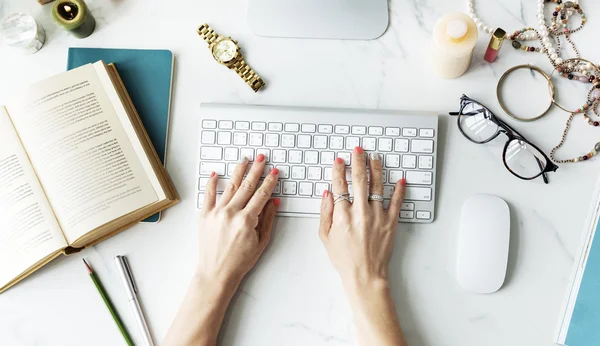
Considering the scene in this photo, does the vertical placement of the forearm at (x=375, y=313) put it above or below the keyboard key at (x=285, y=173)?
below

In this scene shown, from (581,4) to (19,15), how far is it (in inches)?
37.9

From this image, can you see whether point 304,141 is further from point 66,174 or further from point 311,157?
point 66,174

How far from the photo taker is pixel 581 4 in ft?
2.65

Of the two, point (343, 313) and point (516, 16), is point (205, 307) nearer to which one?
point (343, 313)

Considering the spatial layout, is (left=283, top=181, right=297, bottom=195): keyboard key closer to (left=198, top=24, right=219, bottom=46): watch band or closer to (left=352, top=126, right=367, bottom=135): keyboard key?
(left=352, top=126, right=367, bottom=135): keyboard key

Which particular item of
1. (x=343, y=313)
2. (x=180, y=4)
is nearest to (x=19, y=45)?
(x=180, y=4)

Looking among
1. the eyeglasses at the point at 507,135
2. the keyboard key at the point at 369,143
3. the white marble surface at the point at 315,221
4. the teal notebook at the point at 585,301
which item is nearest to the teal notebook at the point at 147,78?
the white marble surface at the point at 315,221

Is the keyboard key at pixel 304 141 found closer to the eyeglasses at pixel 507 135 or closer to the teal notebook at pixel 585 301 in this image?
the eyeglasses at pixel 507 135

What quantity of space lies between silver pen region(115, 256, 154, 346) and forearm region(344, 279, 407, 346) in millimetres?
330

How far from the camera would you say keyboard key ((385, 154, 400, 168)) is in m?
0.78

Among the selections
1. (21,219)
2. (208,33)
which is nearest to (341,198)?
(208,33)

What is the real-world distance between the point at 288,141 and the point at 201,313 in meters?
0.30

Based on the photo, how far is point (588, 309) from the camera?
73cm

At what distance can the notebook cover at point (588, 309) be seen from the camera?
0.73 metres
